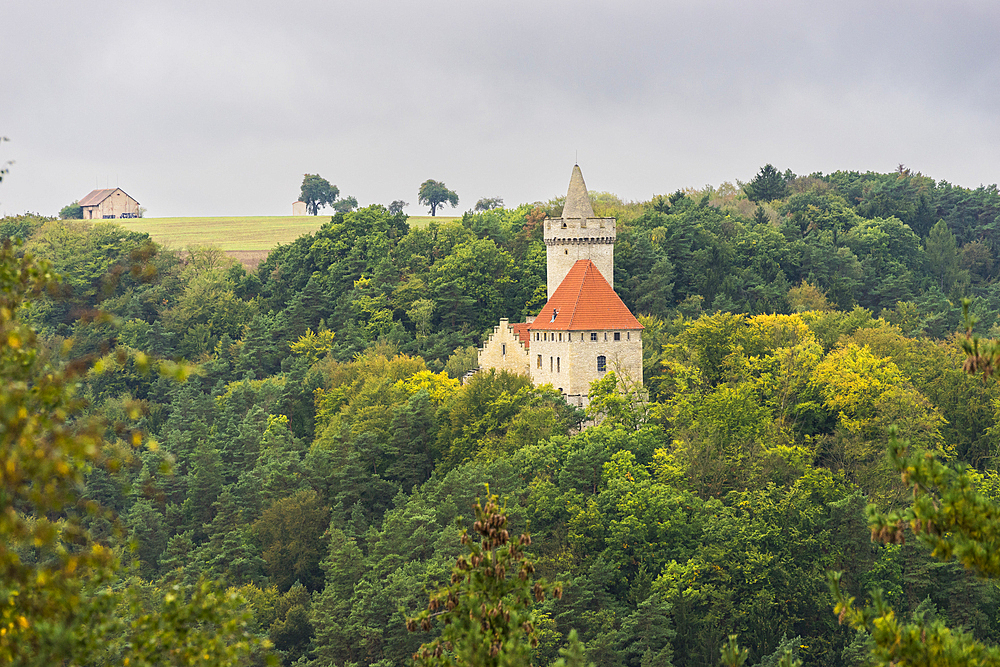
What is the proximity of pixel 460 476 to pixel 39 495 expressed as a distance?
43763 millimetres

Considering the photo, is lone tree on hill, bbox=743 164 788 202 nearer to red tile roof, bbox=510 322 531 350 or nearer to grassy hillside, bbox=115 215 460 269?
grassy hillside, bbox=115 215 460 269

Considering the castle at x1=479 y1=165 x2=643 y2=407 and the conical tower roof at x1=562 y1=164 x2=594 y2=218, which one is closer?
the castle at x1=479 y1=165 x2=643 y2=407

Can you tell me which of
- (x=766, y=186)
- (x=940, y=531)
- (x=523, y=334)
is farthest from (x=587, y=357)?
(x=766, y=186)

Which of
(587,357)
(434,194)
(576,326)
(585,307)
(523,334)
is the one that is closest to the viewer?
(576,326)

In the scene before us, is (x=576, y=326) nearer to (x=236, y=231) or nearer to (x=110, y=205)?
(x=236, y=231)

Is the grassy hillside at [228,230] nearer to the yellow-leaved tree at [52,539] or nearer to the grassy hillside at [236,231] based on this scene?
the grassy hillside at [236,231]

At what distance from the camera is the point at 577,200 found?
61.4 meters

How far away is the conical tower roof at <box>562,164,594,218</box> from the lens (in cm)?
6103

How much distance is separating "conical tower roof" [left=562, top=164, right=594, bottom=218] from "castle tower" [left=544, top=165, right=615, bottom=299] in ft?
0.16

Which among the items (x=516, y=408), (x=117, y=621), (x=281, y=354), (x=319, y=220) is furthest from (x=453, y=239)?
(x=117, y=621)

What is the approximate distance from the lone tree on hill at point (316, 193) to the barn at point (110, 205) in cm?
2367

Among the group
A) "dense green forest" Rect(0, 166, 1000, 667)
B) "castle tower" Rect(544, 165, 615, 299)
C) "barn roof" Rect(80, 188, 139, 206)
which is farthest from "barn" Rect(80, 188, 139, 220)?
"castle tower" Rect(544, 165, 615, 299)

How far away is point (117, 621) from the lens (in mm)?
13242

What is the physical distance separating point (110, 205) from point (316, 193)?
27758 mm
